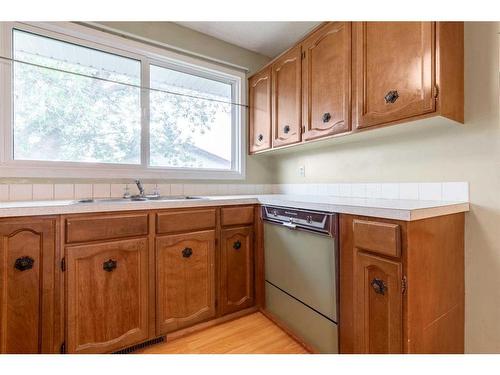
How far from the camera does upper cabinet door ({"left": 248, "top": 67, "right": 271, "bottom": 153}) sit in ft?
7.14

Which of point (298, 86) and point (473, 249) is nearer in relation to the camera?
point (473, 249)

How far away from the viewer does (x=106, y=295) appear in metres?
1.34

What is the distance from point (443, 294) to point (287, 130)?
1.39 meters

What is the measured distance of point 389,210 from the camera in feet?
3.38

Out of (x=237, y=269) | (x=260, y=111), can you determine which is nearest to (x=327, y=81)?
(x=260, y=111)

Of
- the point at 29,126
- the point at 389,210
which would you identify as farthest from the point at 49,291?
the point at 389,210

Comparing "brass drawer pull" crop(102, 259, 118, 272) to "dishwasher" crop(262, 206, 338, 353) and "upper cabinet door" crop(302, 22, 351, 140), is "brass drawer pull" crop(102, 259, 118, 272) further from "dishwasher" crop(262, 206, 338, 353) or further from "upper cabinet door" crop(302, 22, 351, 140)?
"upper cabinet door" crop(302, 22, 351, 140)

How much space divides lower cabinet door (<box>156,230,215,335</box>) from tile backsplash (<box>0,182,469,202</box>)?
0.61 meters

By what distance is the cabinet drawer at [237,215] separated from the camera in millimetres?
1739

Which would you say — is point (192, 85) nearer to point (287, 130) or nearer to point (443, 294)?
point (287, 130)

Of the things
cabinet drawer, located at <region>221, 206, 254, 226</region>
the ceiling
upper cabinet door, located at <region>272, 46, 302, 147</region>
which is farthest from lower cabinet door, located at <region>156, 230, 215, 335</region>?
the ceiling

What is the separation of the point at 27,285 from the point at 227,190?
1.51 metres

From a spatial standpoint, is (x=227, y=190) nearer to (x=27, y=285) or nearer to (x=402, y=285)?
(x=27, y=285)

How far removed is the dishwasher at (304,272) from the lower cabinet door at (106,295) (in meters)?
0.83
